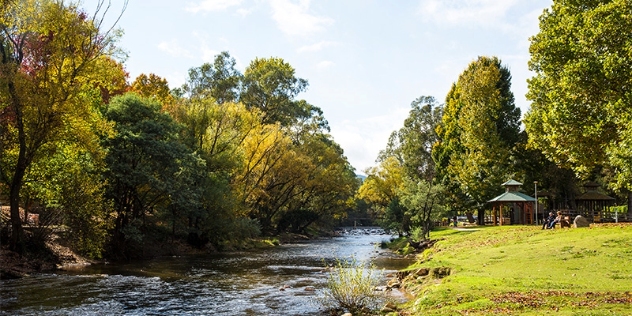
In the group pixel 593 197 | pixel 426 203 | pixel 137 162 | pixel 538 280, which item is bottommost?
pixel 538 280

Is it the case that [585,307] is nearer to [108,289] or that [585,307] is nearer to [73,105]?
[108,289]

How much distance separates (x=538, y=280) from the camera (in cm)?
1688

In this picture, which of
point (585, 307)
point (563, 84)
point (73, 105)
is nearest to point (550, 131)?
point (563, 84)

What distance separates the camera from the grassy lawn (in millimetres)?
12570

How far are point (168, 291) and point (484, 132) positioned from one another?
40807 mm

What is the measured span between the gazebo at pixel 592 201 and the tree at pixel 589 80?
23.3m

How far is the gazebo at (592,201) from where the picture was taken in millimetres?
48319

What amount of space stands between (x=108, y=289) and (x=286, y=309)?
8.31 meters

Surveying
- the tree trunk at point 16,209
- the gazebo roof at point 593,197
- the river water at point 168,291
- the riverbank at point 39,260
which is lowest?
the river water at point 168,291

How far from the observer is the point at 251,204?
201 feet

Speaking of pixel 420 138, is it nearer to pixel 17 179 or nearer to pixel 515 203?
pixel 515 203

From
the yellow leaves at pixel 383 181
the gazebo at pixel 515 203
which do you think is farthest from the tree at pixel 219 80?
the gazebo at pixel 515 203

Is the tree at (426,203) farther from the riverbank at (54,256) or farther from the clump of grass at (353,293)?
the clump of grass at (353,293)

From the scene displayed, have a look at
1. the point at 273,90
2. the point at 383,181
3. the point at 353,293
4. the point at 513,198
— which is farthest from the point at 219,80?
the point at 353,293
